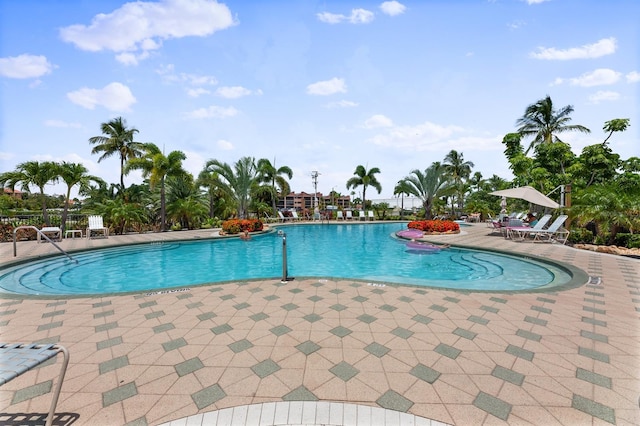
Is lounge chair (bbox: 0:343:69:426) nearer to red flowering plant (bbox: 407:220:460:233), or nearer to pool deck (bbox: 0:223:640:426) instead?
pool deck (bbox: 0:223:640:426)

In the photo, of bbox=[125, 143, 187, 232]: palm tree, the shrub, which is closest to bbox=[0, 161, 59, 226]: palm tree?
bbox=[125, 143, 187, 232]: palm tree

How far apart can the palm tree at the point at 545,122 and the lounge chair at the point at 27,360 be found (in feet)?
85.8

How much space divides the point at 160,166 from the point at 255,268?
38.7 feet

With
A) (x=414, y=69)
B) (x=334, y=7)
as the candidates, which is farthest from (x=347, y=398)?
(x=414, y=69)

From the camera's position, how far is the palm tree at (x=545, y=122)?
64.9ft

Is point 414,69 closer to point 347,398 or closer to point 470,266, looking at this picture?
point 470,266

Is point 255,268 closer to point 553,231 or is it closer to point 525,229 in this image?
point 525,229

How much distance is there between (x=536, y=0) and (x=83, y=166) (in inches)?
748

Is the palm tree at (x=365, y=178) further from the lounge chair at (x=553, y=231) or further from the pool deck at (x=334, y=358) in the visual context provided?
the pool deck at (x=334, y=358)

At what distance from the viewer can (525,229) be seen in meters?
12.1

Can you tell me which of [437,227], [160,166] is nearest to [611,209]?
[437,227]

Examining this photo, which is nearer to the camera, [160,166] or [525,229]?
[525,229]

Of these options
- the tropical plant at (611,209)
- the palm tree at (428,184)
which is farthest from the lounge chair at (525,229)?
the palm tree at (428,184)

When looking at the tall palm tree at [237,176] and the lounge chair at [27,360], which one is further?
the tall palm tree at [237,176]
